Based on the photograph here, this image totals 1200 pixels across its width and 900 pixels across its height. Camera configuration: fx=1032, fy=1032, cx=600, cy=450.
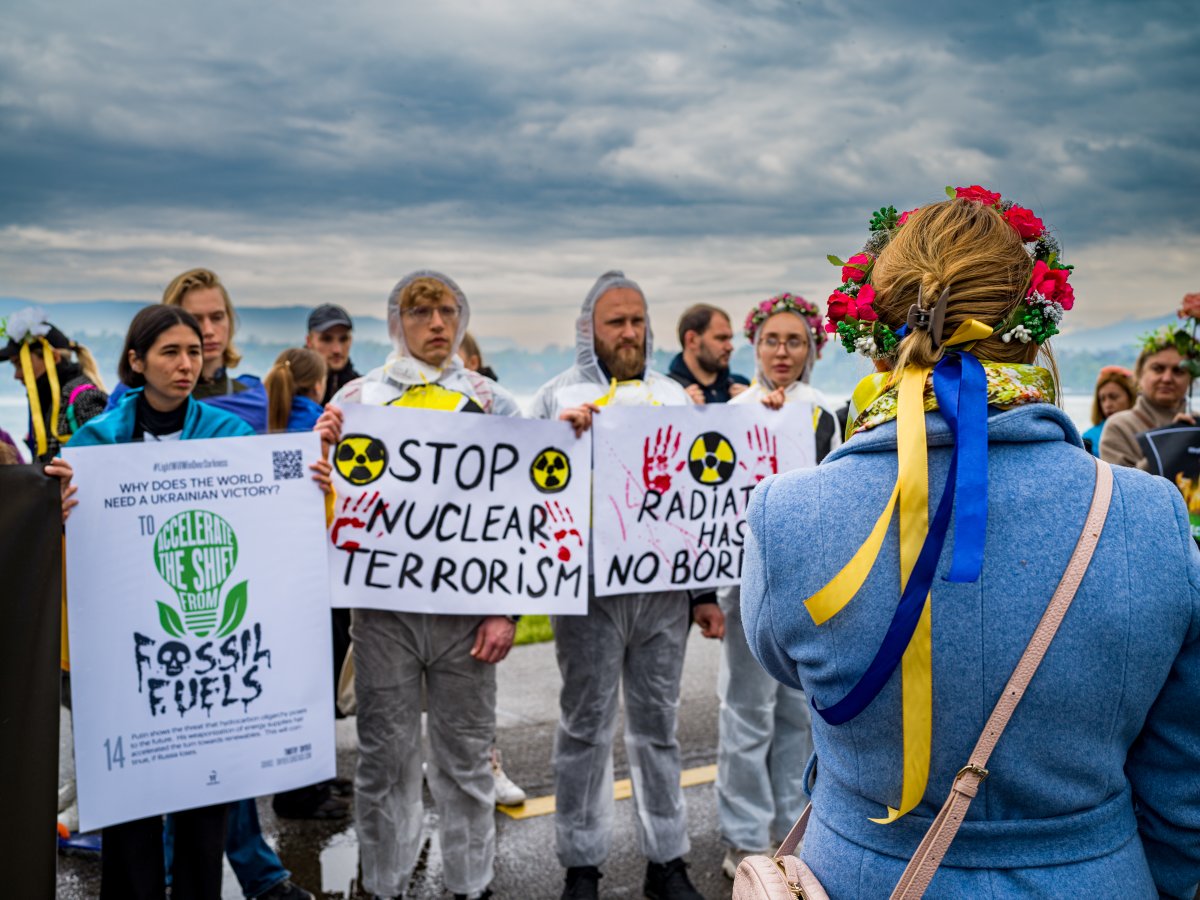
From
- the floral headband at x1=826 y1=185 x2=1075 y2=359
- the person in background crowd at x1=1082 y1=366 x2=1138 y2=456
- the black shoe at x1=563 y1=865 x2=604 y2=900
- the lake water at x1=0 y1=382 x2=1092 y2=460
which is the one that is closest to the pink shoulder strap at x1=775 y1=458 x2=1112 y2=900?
the floral headband at x1=826 y1=185 x2=1075 y2=359

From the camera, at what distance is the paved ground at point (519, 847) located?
4.25m

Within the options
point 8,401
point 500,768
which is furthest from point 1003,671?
point 8,401

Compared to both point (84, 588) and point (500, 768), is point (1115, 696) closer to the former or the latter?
point (84, 588)

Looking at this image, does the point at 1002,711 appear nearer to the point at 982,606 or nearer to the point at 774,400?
the point at 982,606

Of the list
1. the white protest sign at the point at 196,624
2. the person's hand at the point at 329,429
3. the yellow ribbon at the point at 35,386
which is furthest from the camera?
the yellow ribbon at the point at 35,386

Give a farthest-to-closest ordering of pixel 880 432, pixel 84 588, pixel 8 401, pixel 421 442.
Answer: pixel 8 401, pixel 421 442, pixel 84 588, pixel 880 432

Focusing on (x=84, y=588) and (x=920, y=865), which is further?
(x=84, y=588)

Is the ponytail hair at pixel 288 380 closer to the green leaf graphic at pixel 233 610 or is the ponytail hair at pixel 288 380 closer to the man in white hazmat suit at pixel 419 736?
the man in white hazmat suit at pixel 419 736

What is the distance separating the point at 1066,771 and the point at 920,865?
274 mm

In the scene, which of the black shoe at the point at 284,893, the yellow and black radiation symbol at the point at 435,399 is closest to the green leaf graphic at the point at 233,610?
the yellow and black radiation symbol at the point at 435,399

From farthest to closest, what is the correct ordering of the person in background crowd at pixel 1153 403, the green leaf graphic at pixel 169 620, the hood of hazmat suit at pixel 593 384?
the person in background crowd at pixel 1153 403 < the hood of hazmat suit at pixel 593 384 < the green leaf graphic at pixel 169 620

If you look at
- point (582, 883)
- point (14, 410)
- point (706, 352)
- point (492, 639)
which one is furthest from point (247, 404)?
point (706, 352)

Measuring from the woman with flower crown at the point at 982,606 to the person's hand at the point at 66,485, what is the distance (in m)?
2.52

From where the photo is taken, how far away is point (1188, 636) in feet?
5.30
